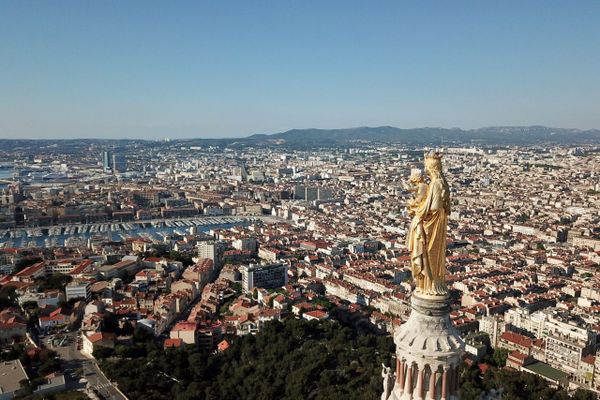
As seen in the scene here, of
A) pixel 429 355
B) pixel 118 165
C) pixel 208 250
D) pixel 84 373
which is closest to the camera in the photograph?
pixel 429 355

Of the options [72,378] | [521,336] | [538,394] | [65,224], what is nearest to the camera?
[538,394]

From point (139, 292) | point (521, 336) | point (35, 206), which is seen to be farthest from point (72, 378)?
point (35, 206)

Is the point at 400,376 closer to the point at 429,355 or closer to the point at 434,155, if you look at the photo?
the point at 429,355

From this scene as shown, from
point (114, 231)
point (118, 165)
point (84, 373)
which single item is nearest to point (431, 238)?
point (84, 373)

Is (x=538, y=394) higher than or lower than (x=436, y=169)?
lower

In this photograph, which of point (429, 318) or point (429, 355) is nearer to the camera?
point (429, 355)

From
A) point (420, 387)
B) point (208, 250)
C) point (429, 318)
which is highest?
point (429, 318)

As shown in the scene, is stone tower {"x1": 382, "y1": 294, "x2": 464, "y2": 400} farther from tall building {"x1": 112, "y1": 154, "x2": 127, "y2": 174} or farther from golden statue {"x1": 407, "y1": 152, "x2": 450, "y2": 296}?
tall building {"x1": 112, "y1": 154, "x2": 127, "y2": 174}

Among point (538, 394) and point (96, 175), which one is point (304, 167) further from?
point (538, 394)
